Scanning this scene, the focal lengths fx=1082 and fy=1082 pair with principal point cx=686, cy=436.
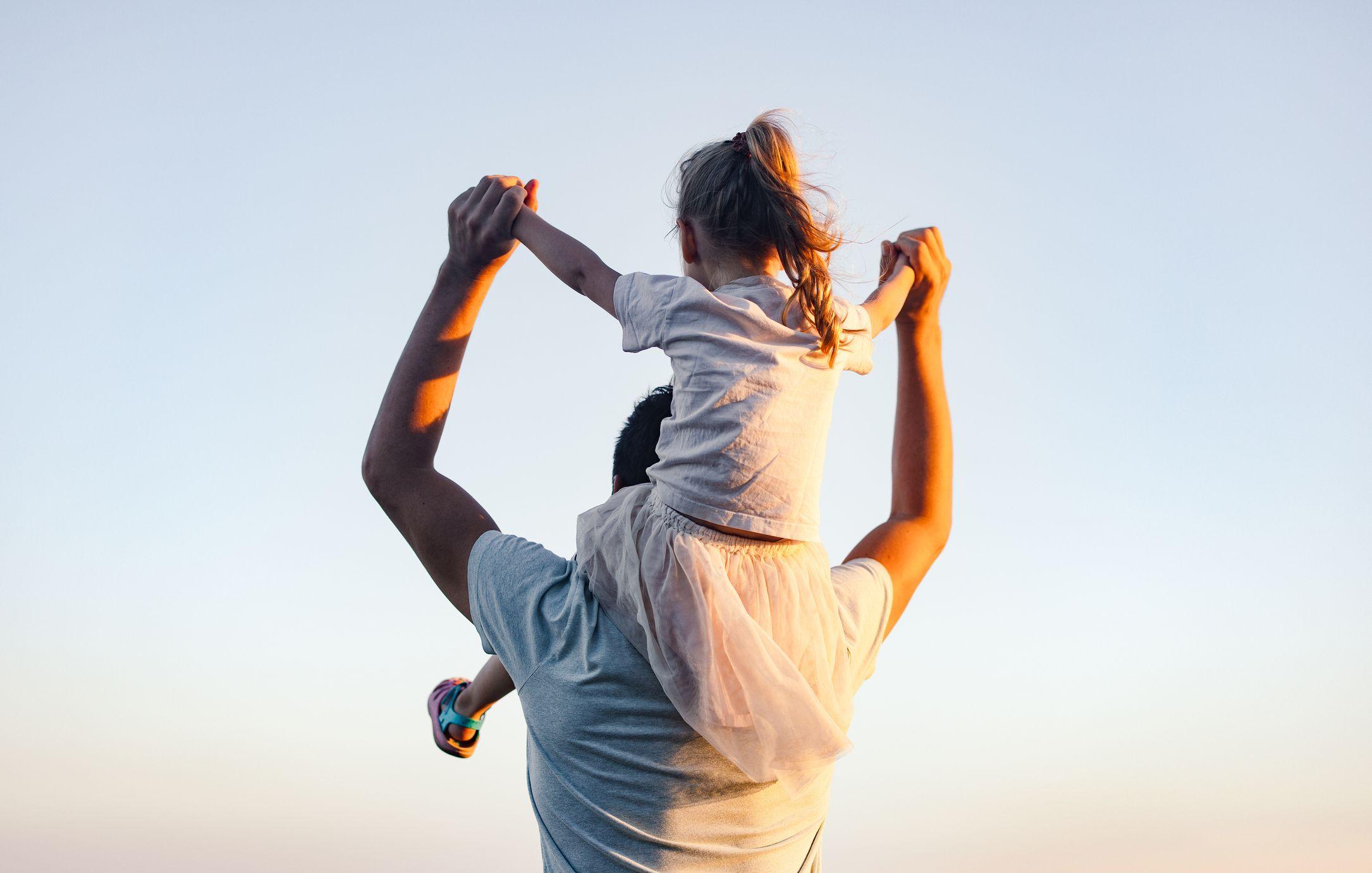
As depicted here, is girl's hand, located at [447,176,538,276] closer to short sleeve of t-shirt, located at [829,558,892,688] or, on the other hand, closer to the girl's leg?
short sleeve of t-shirt, located at [829,558,892,688]

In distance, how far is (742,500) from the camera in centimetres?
164

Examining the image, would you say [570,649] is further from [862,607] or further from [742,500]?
[862,607]

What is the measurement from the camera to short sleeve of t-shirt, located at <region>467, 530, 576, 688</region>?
5.43 feet

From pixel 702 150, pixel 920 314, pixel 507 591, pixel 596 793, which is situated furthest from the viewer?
pixel 920 314

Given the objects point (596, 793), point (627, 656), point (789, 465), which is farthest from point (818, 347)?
point (596, 793)

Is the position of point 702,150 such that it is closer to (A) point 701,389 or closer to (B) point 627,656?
(A) point 701,389

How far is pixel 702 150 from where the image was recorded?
6.70 ft

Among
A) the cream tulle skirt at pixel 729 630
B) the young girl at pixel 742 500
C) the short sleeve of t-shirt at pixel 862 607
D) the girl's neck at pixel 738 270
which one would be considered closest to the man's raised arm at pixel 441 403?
the young girl at pixel 742 500

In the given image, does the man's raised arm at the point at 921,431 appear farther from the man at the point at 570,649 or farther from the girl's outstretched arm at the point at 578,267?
the girl's outstretched arm at the point at 578,267

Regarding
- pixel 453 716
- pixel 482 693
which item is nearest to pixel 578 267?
pixel 482 693

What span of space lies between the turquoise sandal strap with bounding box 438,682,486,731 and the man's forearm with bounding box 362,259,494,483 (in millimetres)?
1726

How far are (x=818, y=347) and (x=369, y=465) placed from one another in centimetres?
77

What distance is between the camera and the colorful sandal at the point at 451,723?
132 inches

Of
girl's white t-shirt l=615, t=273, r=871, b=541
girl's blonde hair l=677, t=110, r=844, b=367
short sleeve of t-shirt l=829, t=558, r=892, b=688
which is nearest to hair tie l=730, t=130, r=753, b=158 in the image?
girl's blonde hair l=677, t=110, r=844, b=367
